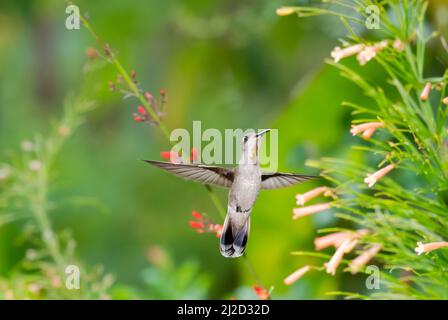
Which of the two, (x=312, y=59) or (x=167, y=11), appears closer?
(x=312, y=59)

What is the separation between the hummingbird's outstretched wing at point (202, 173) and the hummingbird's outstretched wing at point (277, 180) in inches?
2.2

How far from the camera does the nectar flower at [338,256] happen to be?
96 cm

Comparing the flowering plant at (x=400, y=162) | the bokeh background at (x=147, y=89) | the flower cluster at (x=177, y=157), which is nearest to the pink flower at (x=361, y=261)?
the flowering plant at (x=400, y=162)

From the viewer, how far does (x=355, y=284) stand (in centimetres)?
188

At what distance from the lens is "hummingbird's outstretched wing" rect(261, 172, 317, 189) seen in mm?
1041

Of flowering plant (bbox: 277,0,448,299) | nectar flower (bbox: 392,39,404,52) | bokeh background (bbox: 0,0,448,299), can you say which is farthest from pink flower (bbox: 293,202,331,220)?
bokeh background (bbox: 0,0,448,299)

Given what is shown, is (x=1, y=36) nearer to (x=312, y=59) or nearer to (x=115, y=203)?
(x=115, y=203)

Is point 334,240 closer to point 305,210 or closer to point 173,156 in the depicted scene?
point 305,210

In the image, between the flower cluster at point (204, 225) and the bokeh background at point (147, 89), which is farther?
the bokeh background at point (147, 89)

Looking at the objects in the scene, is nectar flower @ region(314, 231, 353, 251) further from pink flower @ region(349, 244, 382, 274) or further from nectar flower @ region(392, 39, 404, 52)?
nectar flower @ region(392, 39, 404, 52)

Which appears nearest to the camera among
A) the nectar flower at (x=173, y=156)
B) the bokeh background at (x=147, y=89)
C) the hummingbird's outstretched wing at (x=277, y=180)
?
the nectar flower at (x=173, y=156)

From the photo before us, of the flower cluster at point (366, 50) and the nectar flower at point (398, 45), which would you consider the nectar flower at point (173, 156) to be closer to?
the flower cluster at point (366, 50)

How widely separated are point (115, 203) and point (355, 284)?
56.5 inches
